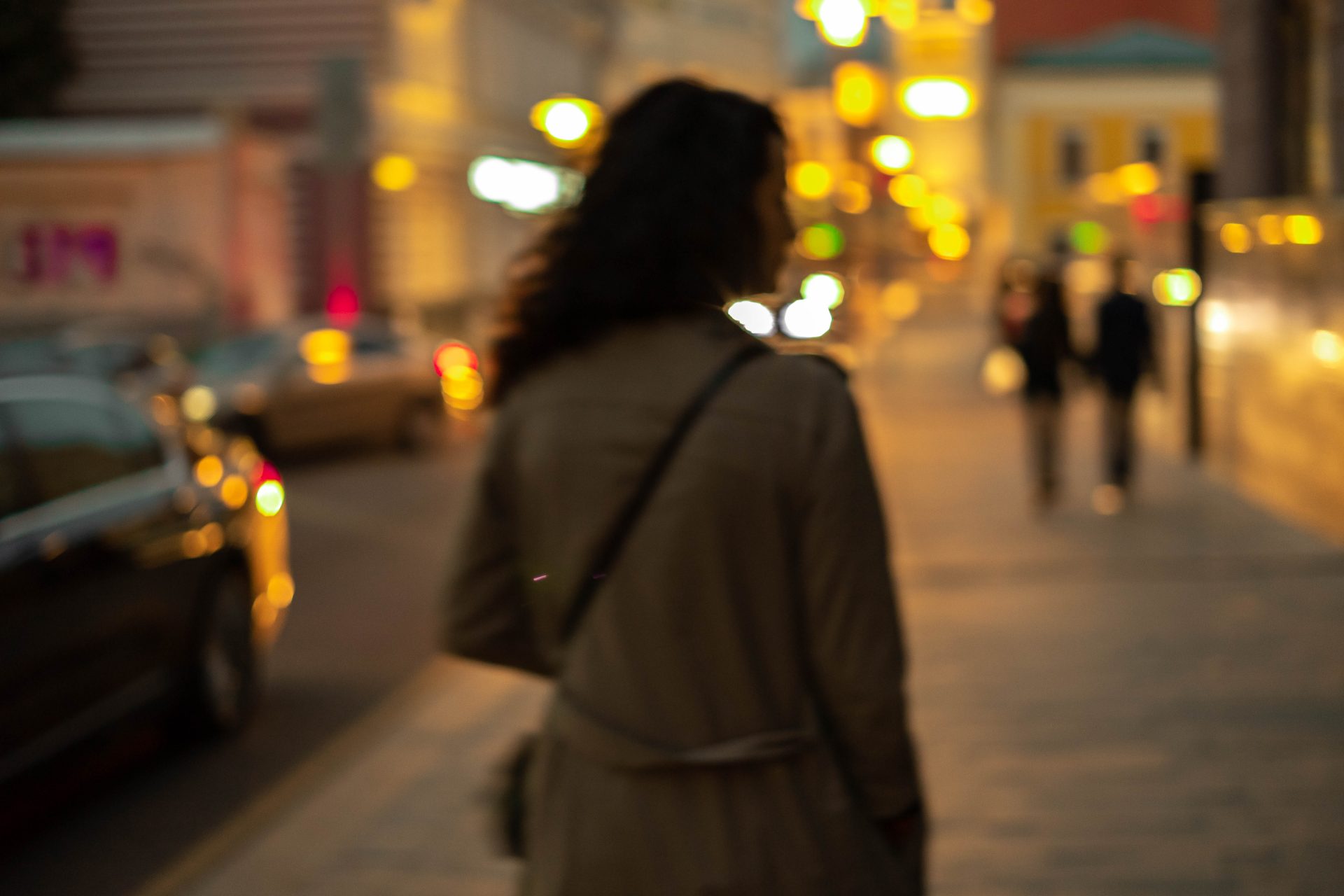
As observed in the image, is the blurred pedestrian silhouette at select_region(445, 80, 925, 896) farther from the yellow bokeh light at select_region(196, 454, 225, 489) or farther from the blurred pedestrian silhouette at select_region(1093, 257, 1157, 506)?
the blurred pedestrian silhouette at select_region(1093, 257, 1157, 506)

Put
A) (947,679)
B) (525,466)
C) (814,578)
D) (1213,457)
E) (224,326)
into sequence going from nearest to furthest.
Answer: (814,578), (525,466), (947,679), (1213,457), (224,326)

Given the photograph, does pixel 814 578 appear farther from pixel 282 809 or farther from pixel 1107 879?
pixel 282 809

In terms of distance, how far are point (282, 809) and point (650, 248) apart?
4.02m

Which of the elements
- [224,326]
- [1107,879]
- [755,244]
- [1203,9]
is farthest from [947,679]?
[1203,9]

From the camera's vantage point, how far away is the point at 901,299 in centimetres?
3659

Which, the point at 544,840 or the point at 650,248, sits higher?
the point at 650,248

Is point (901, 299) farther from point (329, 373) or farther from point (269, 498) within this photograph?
point (269, 498)

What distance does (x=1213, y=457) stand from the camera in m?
15.4

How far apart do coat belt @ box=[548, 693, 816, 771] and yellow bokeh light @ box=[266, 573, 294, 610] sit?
5.58 m

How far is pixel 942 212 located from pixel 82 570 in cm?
4183

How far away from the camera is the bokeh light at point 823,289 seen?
22797 mm

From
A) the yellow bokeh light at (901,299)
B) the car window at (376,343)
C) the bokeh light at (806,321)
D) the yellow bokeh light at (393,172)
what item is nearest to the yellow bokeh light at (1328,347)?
the yellow bokeh light at (901,299)

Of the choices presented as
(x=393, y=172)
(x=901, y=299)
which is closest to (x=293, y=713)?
(x=393, y=172)

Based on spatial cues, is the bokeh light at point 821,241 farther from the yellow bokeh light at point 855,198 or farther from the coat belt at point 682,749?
the coat belt at point 682,749
